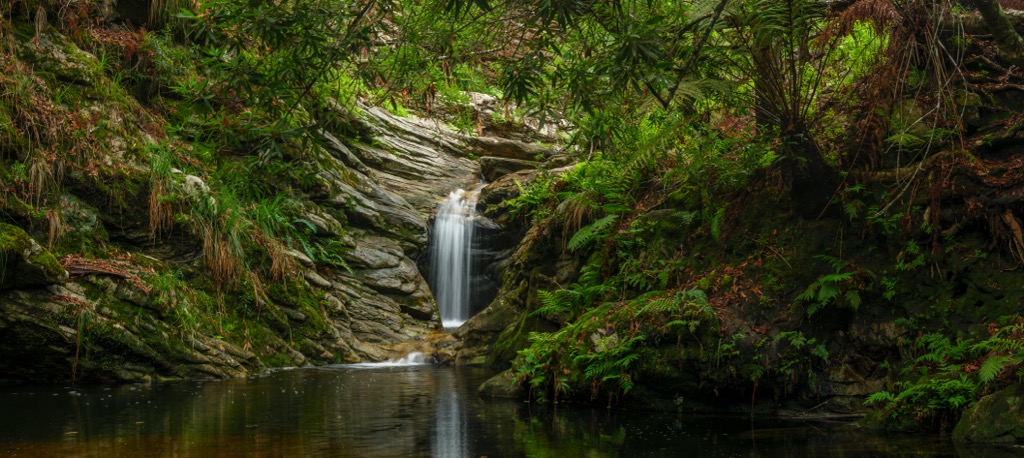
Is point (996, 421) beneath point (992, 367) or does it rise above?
beneath

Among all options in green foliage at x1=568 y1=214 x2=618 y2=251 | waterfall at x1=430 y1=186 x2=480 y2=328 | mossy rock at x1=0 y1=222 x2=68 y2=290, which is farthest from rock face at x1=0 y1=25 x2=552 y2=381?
green foliage at x1=568 y1=214 x2=618 y2=251

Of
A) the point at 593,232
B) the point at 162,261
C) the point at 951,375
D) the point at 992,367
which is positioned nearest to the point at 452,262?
the point at 162,261

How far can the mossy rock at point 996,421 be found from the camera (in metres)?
4.82

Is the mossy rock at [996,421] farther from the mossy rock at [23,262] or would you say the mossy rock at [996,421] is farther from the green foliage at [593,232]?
the mossy rock at [23,262]

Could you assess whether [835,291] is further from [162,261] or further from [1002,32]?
[162,261]

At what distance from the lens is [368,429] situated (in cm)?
584

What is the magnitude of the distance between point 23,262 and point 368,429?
5008mm

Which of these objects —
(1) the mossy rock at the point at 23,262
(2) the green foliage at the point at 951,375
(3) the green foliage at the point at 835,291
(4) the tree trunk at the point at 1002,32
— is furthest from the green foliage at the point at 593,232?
(1) the mossy rock at the point at 23,262

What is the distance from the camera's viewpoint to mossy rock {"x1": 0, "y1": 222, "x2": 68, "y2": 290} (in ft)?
26.7

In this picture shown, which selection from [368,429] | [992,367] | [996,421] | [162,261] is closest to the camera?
[996,421]

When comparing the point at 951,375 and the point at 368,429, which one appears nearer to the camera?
the point at 951,375

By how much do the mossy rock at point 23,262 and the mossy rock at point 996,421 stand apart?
350 inches

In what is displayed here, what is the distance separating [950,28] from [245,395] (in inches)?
311

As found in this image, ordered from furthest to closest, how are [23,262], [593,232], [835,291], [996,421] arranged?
[593,232]
[23,262]
[835,291]
[996,421]
